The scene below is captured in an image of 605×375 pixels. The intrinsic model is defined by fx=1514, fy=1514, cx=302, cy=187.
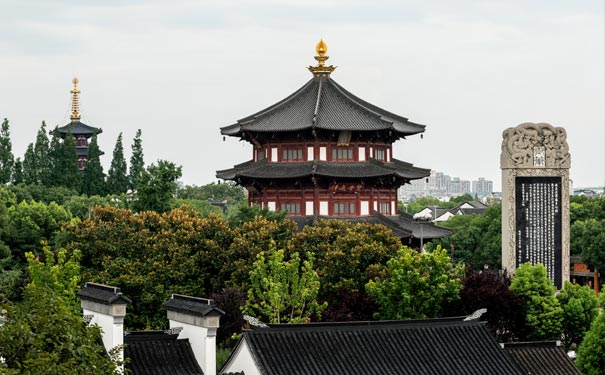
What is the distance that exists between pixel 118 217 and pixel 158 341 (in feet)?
75.4

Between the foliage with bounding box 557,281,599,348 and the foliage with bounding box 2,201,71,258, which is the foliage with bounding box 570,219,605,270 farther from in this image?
the foliage with bounding box 557,281,599,348

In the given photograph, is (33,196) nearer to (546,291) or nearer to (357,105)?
(357,105)

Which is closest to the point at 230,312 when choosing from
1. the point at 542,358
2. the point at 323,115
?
the point at 542,358

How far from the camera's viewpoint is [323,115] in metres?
68.3

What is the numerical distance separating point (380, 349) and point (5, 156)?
78524 millimetres

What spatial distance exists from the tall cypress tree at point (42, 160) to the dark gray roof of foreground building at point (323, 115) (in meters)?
41.2

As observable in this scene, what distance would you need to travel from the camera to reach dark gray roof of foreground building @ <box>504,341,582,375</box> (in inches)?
1550

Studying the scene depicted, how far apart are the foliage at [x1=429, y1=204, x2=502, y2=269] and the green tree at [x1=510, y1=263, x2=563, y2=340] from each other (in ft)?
148

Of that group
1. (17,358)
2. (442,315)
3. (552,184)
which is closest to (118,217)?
(442,315)

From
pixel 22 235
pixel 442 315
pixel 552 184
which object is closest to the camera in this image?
pixel 442 315

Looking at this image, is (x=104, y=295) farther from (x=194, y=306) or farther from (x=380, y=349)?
(x=380, y=349)

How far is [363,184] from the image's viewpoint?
67438 mm

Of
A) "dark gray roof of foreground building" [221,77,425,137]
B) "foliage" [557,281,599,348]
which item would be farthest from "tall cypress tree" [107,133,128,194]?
"foliage" [557,281,599,348]

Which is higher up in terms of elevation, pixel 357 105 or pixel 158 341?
pixel 357 105
